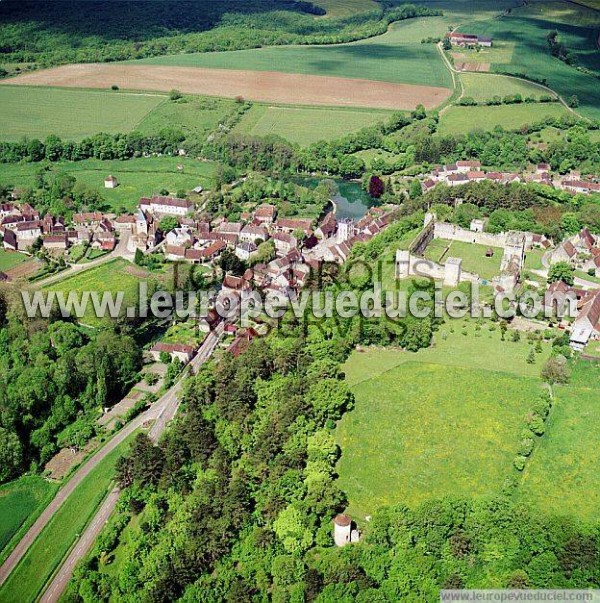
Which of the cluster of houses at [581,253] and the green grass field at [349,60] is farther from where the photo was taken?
the green grass field at [349,60]

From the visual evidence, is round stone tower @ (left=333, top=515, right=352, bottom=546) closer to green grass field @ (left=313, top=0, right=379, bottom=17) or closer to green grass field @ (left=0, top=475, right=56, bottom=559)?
green grass field @ (left=0, top=475, right=56, bottom=559)

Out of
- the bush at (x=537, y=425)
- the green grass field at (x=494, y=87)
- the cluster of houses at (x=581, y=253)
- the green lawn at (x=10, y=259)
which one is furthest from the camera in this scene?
the green grass field at (x=494, y=87)

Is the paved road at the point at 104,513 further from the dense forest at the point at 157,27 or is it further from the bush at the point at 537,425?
the dense forest at the point at 157,27

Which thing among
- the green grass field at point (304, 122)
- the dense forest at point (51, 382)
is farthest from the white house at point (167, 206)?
the dense forest at point (51, 382)

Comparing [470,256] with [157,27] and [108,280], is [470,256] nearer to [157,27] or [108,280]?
[108,280]

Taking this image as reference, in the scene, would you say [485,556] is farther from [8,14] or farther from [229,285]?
[8,14]

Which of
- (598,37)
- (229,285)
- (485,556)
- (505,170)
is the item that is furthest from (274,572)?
(598,37)
